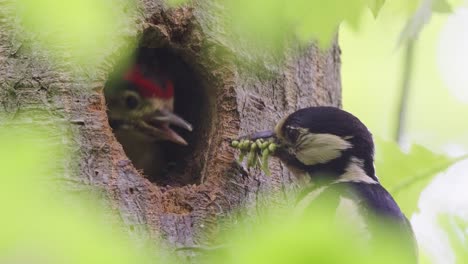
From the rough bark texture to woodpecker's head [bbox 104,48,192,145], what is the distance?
1.25ft

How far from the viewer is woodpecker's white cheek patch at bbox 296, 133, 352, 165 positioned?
264 centimetres

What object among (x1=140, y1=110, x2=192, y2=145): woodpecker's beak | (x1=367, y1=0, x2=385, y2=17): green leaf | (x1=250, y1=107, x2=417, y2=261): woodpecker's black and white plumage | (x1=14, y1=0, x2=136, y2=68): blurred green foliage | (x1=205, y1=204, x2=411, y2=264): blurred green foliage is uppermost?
(x1=367, y1=0, x2=385, y2=17): green leaf

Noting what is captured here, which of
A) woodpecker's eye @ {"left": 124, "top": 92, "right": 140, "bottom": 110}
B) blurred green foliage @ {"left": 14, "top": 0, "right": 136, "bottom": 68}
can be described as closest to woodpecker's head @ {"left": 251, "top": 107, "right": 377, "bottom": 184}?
blurred green foliage @ {"left": 14, "top": 0, "right": 136, "bottom": 68}

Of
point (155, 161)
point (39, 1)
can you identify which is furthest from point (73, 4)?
point (155, 161)

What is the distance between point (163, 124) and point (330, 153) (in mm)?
936

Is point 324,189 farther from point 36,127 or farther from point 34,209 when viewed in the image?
point 34,209

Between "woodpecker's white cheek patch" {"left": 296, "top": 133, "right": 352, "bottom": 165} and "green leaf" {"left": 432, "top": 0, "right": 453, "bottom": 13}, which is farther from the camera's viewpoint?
"woodpecker's white cheek patch" {"left": 296, "top": 133, "right": 352, "bottom": 165}

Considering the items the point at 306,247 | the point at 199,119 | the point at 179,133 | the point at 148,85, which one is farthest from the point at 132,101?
the point at 306,247

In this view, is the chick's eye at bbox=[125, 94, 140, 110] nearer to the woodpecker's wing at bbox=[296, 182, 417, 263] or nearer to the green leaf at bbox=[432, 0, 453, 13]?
the woodpecker's wing at bbox=[296, 182, 417, 263]

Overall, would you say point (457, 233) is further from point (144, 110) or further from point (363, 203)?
point (144, 110)

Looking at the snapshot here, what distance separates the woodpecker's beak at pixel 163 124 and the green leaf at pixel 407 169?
0.86 metres

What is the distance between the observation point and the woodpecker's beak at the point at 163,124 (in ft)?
10.6

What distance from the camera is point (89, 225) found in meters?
1.33

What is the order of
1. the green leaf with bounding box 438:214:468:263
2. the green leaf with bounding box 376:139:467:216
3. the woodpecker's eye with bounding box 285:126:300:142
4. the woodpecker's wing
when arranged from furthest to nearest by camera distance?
the woodpecker's eye with bounding box 285:126:300:142 → the green leaf with bounding box 376:139:467:216 → the woodpecker's wing → the green leaf with bounding box 438:214:468:263
